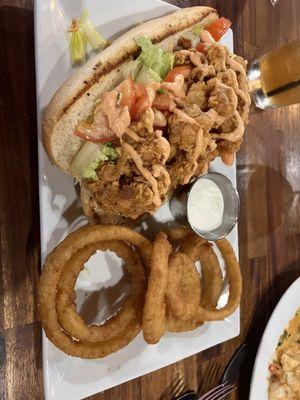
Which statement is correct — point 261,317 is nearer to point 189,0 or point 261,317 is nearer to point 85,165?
point 85,165

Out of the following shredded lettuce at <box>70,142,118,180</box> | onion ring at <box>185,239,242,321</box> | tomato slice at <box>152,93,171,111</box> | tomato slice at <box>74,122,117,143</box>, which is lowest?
onion ring at <box>185,239,242,321</box>

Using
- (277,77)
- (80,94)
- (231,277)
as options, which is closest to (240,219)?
(231,277)

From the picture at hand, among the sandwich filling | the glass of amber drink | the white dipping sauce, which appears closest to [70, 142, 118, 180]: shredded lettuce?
the sandwich filling

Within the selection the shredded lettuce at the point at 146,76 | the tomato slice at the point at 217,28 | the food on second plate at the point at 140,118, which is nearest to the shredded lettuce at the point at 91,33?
the food on second plate at the point at 140,118

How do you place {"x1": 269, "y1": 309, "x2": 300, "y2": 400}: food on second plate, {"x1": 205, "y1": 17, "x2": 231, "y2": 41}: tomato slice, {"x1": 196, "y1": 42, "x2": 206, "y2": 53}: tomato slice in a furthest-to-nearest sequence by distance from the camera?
{"x1": 269, "y1": 309, "x2": 300, "y2": 400}: food on second plate < {"x1": 205, "y1": 17, "x2": 231, "y2": 41}: tomato slice < {"x1": 196, "y1": 42, "x2": 206, "y2": 53}: tomato slice

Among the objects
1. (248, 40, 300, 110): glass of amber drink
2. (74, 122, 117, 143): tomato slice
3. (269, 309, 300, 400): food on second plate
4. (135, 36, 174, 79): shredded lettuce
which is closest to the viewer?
(74, 122, 117, 143): tomato slice

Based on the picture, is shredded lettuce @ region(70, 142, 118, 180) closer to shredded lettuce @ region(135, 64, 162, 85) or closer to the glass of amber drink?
shredded lettuce @ region(135, 64, 162, 85)

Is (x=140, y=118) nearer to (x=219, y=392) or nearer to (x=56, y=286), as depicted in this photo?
(x=56, y=286)
